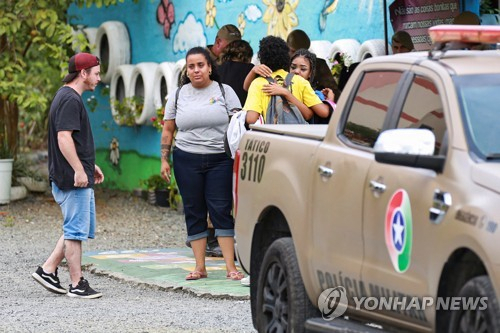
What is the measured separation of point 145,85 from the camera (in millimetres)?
15820

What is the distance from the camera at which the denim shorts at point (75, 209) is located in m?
9.22

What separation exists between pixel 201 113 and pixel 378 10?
2708mm

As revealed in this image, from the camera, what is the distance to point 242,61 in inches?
410

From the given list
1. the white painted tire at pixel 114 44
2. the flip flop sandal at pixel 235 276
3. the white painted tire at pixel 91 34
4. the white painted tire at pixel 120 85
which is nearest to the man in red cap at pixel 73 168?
the flip flop sandal at pixel 235 276

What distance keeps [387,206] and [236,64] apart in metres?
5.01

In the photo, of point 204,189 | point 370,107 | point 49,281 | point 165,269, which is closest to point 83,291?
point 49,281

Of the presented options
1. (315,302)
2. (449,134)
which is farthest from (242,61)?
(449,134)

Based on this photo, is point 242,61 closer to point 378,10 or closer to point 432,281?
point 378,10

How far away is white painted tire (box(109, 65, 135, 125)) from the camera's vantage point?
16453mm

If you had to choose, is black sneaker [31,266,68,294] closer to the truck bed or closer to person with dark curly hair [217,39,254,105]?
person with dark curly hair [217,39,254,105]

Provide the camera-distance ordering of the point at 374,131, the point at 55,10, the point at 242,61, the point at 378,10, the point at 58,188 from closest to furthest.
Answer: the point at 374,131, the point at 58,188, the point at 242,61, the point at 378,10, the point at 55,10

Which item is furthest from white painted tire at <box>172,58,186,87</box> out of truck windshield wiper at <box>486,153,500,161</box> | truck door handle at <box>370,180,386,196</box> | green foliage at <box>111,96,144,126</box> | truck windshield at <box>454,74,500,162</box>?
truck windshield wiper at <box>486,153,500,161</box>

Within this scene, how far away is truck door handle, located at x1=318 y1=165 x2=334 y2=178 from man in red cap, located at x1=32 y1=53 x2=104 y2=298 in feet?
10.6

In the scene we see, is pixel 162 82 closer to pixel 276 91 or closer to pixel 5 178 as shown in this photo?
pixel 5 178
